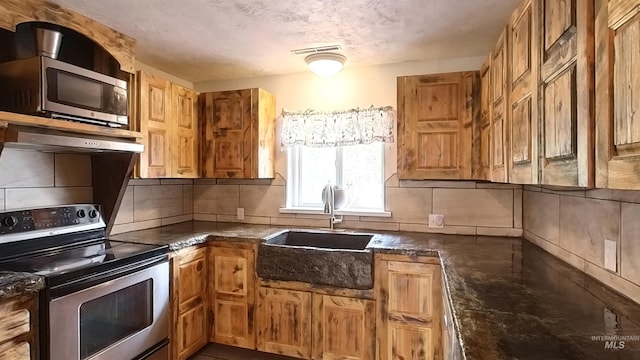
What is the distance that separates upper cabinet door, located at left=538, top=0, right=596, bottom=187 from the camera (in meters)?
0.85

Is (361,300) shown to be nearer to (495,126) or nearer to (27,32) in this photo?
(495,126)

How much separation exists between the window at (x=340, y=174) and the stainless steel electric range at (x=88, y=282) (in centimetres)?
131

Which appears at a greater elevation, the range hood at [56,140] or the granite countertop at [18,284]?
the range hood at [56,140]

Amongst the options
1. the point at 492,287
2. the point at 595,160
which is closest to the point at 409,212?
the point at 492,287

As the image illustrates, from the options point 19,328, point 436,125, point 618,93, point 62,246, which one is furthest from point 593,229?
point 62,246

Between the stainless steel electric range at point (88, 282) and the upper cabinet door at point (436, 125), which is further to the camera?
the upper cabinet door at point (436, 125)

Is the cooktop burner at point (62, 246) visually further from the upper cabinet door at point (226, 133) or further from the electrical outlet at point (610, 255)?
the electrical outlet at point (610, 255)

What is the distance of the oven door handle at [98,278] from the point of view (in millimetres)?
1504

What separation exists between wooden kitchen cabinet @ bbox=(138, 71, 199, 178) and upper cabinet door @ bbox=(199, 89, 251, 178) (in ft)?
0.32

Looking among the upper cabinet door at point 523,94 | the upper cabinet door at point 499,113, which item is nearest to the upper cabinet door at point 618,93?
the upper cabinet door at point 523,94

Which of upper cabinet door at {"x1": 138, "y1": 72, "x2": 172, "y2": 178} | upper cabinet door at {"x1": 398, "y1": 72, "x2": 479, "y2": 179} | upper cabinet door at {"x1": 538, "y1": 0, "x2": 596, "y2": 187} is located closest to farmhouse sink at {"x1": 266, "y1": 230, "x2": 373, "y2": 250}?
upper cabinet door at {"x1": 398, "y1": 72, "x2": 479, "y2": 179}

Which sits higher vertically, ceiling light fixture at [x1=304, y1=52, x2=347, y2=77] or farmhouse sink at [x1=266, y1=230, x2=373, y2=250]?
ceiling light fixture at [x1=304, y1=52, x2=347, y2=77]

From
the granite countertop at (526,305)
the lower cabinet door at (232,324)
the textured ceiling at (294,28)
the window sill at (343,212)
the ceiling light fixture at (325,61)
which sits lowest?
Result: the lower cabinet door at (232,324)

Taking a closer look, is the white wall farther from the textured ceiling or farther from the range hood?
the range hood
